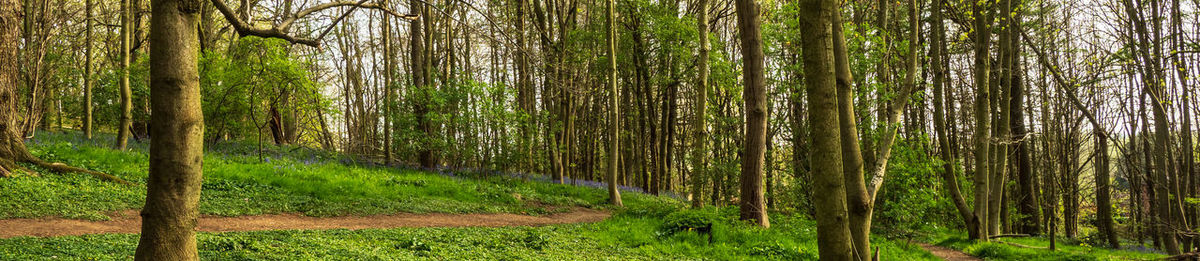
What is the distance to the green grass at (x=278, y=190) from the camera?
8.85 meters

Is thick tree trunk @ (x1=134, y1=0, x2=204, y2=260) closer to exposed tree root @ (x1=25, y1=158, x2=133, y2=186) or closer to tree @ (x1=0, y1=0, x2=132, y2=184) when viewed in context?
exposed tree root @ (x1=25, y1=158, x2=133, y2=186)

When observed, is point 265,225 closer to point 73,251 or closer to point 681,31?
point 73,251

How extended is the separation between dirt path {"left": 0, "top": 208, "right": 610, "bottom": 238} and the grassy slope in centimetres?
32

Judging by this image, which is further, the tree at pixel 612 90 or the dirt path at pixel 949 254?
the tree at pixel 612 90

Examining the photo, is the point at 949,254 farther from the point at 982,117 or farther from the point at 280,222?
the point at 280,222

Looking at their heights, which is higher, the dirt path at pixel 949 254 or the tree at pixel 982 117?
the tree at pixel 982 117

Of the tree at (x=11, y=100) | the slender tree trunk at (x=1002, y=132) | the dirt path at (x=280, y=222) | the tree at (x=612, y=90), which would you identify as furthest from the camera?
the tree at (x=612, y=90)

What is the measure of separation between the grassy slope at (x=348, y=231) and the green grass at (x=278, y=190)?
0.10 feet

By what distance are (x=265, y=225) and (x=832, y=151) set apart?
9.21 m

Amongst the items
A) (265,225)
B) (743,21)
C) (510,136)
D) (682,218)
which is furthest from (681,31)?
(265,225)

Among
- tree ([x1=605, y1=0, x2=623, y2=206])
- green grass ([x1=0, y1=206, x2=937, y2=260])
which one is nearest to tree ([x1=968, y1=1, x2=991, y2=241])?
green grass ([x1=0, y1=206, x2=937, y2=260])

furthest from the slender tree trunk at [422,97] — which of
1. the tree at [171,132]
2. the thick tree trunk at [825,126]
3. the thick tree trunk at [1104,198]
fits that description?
the thick tree trunk at [1104,198]

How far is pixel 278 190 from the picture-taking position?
11.9 m

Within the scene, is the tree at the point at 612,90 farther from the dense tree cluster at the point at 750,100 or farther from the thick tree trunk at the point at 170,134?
the thick tree trunk at the point at 170,134
